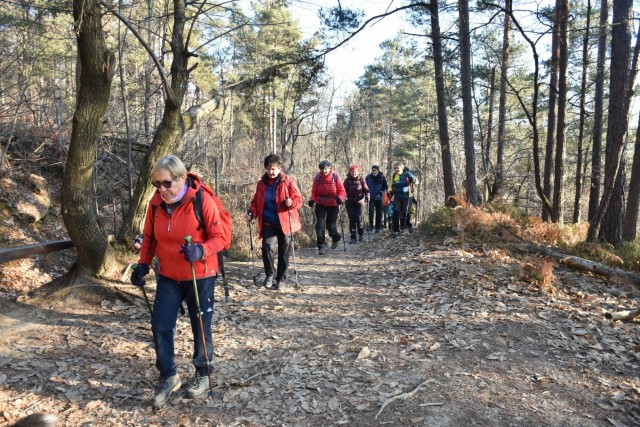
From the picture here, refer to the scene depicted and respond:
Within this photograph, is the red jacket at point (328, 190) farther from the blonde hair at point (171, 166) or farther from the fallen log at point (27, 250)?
the blonde hair at point (171, 166)

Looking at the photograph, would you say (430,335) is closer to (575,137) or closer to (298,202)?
(298,202)

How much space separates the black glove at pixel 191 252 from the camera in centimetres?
327

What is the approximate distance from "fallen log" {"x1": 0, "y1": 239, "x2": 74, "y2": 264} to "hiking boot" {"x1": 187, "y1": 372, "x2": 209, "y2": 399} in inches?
110

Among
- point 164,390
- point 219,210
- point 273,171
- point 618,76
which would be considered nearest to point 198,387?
point 164,390

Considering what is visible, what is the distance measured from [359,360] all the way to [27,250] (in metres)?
4.22

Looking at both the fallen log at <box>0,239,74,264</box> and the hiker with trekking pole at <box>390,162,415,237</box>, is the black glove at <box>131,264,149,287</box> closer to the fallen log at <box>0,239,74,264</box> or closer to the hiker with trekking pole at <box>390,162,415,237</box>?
the fallen log at <box>0,239,74,264</box>

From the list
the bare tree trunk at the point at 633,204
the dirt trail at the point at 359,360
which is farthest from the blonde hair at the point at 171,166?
the bare tree trunk at the point at 633,204

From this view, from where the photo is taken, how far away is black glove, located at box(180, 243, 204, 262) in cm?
327

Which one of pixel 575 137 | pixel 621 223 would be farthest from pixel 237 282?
pixel 575 137

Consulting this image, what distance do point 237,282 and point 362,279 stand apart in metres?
2.44

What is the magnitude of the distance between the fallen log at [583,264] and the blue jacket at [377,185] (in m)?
4.86

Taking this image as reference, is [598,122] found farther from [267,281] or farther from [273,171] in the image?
[267,281]

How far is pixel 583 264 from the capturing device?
795cm

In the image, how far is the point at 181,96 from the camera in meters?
6.79
